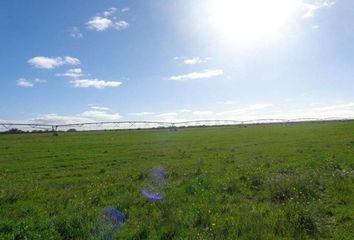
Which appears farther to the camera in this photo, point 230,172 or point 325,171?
point 230,172

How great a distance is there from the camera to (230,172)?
67.5ft

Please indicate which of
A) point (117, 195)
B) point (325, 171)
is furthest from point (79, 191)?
point (325, 171)

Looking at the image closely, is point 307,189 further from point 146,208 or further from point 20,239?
point 20,239

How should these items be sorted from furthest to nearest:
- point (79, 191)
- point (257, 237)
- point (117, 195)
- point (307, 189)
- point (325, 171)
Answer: point (325, 171), point (79, 191), point (117, 195), point (307, 189), point (257, 237)

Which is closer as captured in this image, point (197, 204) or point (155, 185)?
point (197, 204)

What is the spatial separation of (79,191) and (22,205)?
2862mm

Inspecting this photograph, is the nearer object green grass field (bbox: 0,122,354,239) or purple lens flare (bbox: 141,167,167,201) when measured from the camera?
green grass field (bbox: 0,122,354,239)

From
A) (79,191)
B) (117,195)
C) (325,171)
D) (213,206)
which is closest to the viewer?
(213,206)

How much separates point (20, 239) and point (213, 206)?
19.8ft

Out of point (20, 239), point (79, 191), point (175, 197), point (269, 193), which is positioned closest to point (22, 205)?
point (79, 191)

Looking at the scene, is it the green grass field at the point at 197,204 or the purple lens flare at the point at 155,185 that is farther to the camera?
the purple lens flare at the point at 155,185

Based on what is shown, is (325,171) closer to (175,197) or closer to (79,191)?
(175,197)

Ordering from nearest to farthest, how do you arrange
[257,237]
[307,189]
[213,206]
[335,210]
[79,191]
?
[257,237] < [335,210] < [213,206] < [307,189] < [79,191]

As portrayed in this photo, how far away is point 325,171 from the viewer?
1917 cm
